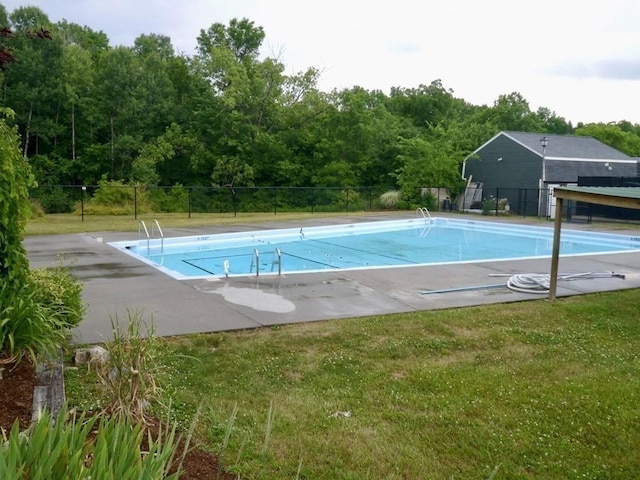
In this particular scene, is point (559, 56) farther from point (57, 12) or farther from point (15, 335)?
point (57, 12)

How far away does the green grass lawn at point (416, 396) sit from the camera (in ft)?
10.9

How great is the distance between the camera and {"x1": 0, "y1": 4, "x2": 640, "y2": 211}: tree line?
94.1 feet

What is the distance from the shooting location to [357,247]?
52.9 feet

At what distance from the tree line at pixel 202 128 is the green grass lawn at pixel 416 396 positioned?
23.3m

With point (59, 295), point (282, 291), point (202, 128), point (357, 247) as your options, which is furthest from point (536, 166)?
point (59, 295)

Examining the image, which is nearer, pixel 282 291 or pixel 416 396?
pixel 416 396

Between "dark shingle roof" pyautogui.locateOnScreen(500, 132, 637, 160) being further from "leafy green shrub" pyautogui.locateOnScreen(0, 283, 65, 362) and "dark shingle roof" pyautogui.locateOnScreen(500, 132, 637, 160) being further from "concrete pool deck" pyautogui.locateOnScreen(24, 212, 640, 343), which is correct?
"leafy green shrub" pyautogui.locateOnScreen(0, 283, 65, 362)

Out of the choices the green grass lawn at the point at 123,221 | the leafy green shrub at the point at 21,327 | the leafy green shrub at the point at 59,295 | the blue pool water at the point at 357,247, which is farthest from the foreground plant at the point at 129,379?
the green grass lawn at the point at 123,221

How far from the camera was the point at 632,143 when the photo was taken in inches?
1994

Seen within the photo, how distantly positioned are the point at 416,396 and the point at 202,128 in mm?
29099

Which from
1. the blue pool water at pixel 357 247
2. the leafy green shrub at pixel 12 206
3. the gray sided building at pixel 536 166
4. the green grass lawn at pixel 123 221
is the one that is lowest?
the blue pool water at pixel 357 247

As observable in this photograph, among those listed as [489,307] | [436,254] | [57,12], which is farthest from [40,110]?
[489,307]

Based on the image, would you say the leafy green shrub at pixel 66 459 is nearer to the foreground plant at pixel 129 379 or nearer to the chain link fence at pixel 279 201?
the foreground plant at pixel 129 379

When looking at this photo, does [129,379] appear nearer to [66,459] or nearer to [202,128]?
[66,459]
